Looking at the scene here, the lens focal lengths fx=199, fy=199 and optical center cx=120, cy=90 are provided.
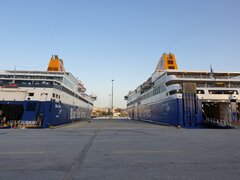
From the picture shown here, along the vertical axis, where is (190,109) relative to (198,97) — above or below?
below

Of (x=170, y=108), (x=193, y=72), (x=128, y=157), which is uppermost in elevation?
(x=193, y=72)

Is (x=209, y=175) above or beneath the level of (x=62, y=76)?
beneath

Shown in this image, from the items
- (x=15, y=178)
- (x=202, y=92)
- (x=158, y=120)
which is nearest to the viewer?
(x=15, y=178)

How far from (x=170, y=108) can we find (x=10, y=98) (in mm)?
22493

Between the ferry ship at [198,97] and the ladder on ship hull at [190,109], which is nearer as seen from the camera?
the ladder on ship hull at [190,109]

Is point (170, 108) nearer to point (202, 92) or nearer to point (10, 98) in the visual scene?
point (202, 92)

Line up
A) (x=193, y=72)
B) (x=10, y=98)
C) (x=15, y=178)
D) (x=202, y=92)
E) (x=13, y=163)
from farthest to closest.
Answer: (x=193, y=72) → (x=202, y=92) → (x=10, y=98) → (x=13, y=163) → (x=15, y=178)

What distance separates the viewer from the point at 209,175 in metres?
5.20

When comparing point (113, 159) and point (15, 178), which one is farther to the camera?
point (113, 159)

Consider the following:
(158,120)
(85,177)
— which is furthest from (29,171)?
(158,120)

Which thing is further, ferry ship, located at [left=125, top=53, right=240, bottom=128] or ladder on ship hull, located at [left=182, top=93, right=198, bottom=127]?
ferry ship, located at [left=125, top=53, right=240, bottom=128]

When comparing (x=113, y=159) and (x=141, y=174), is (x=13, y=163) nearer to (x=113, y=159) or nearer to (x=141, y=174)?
(x=113, y=159)

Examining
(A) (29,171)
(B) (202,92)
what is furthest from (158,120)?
(A) (29,171)

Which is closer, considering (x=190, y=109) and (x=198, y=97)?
(x=190, y=109)
